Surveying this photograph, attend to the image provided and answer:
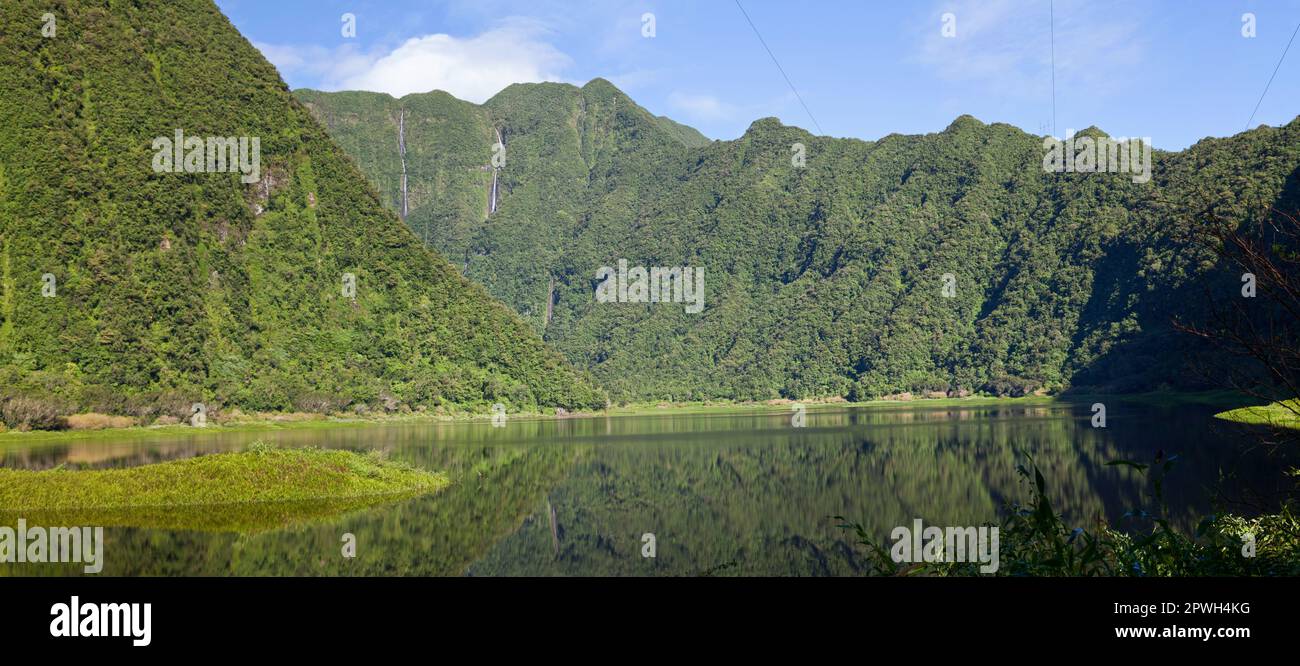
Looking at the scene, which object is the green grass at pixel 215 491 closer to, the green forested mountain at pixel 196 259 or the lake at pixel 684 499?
the lake at pixel 684 499

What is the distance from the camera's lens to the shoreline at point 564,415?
83.2 meters

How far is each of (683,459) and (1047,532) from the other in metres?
52.8

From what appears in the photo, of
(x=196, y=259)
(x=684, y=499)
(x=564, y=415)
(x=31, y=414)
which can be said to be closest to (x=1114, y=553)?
(x=684, y=499)

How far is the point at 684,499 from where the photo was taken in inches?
1565

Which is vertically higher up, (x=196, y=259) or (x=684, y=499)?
(x=196, y=259)

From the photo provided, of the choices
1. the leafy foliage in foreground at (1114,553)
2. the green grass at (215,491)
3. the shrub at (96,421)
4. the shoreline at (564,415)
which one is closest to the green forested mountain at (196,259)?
the shrub at (96,421)

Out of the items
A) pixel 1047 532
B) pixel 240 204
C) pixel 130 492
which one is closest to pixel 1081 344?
pixel 240 204

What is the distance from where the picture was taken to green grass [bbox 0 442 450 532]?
32844 mm

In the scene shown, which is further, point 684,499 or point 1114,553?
point 684,499

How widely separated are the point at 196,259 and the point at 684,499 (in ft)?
363

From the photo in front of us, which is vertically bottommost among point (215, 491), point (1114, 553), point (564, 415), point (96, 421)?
point (564, 415)

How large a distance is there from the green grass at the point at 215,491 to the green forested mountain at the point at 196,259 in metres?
57.3

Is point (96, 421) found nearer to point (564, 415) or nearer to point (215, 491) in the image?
point (215, 491)
